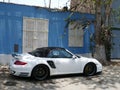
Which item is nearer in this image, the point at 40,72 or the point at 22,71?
the point at 22,71

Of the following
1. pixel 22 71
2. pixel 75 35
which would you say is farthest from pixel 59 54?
pixel 75 35

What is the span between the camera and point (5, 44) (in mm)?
16031

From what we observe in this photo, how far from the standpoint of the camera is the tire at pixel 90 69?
44.9 feet

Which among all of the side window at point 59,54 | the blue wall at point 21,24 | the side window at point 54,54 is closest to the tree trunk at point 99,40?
the blue wall at point 21,24

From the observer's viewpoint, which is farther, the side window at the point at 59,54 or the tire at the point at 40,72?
A: the side window at the point at 59,54

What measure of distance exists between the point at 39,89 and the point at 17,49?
19.4 feet

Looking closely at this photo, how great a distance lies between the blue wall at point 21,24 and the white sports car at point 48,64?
11.4 ft

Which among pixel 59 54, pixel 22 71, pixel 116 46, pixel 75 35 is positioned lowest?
pixel 22 71

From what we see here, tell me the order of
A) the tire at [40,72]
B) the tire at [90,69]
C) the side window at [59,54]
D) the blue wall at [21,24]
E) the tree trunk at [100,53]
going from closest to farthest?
the tire at [40,72] < the side window at [59,54] < the tire at [90,69] < the blue wall at [21,24] < the tree trunk at [100,53]

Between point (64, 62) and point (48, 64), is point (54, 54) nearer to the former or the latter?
point (64, 62)

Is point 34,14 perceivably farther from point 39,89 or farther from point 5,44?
point 39,89

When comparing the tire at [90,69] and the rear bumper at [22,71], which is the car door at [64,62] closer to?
the tire at [90,69]

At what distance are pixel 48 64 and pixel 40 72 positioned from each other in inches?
19.4

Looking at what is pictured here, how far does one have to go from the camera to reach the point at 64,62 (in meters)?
12.9
